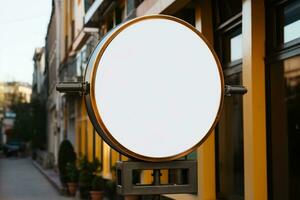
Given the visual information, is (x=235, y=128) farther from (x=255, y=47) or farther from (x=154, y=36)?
(x=154, y=36)

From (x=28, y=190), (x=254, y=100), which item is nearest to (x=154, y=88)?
(x=254, y=100)

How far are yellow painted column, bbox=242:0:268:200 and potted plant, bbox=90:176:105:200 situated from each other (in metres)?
8.51

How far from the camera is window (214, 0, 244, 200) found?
7324 millimetres

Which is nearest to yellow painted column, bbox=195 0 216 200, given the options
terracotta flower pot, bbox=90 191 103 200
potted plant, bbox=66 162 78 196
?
terracotta flower pot, bbox=90 191 103 200

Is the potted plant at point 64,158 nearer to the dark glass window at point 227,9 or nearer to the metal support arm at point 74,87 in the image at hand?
the dark glass window at point 227,9

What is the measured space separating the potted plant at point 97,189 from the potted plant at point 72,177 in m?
2.61

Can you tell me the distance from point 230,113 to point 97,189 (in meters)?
7.63

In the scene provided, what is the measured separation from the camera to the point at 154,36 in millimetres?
1416

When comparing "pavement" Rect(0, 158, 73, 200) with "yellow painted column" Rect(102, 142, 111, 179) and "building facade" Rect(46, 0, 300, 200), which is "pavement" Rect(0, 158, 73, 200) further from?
"building facade" Rect(46, 0, 300, 200)

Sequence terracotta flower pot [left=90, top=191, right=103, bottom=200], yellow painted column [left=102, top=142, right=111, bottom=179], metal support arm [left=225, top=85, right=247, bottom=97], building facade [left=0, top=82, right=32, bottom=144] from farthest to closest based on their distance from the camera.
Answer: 1. building facade [left=0, top=82, right=32, bottom=144]
2. yellow painted column [left=102, top=142, right=111, bottom=179]
3. terracotta flower pot [left=90, top=191, right=103, bottom=200]
4. metal support arm [left=225, top=85, right=247, bottom=97]

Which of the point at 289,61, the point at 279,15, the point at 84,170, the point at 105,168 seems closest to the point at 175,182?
the point at 289,61

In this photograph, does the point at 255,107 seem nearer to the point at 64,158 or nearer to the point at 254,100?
the point at 254,100

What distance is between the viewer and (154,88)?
1401 mm

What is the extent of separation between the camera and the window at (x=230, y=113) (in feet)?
24.0
